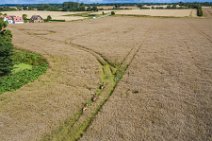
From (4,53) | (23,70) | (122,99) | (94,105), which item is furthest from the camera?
(23,70)

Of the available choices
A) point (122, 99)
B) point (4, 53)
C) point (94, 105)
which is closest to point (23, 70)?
point (4, 53)

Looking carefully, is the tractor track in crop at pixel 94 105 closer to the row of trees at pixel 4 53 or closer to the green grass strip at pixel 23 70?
the green grass strip at pixel 23 70

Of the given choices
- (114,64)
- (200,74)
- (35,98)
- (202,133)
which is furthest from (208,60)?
(35,98)

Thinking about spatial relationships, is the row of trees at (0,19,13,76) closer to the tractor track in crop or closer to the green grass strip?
the green grass strip

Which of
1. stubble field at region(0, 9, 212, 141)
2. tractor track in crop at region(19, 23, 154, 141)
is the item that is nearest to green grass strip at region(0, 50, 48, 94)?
stubble field at region(0, 9, 212, 141)

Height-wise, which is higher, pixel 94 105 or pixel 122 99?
pixel 122 99

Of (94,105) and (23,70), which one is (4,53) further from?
(94,105)

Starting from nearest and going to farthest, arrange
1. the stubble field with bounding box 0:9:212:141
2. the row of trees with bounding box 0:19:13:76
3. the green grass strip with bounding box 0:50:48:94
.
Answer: the stubble field with bounding box 0:9:212:141 < the green grass strip with bounding box 0:50:48:94 < the row of trees with bounding box 0:19:13:76

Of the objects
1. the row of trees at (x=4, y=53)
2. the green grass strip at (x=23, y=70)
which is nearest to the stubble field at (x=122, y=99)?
the green grass strip at (x=23, y=70)
